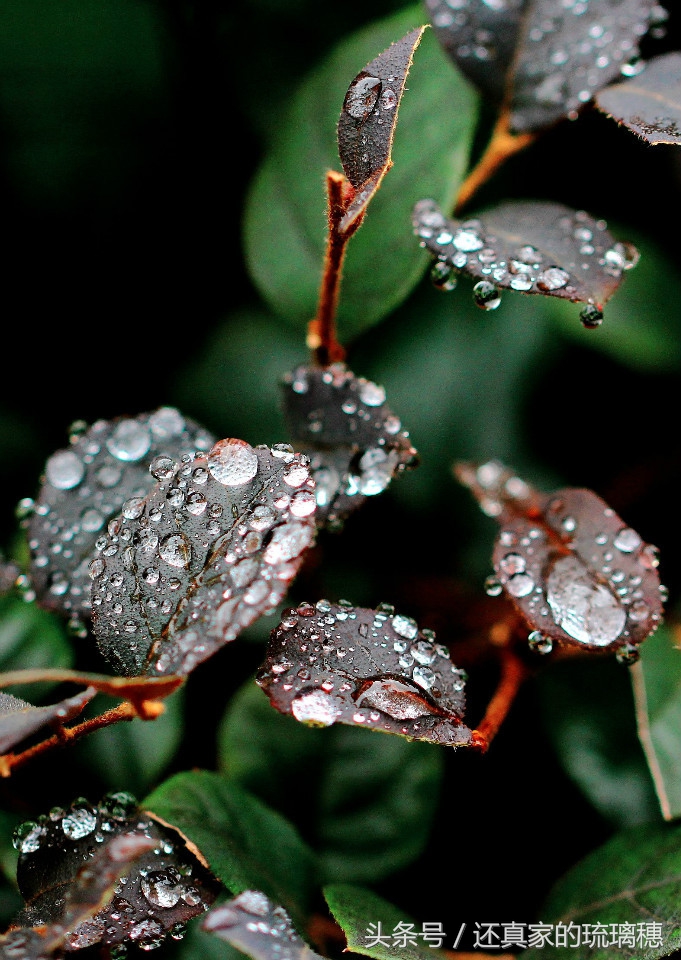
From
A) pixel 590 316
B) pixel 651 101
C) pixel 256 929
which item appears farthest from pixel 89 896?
pixel 651 101

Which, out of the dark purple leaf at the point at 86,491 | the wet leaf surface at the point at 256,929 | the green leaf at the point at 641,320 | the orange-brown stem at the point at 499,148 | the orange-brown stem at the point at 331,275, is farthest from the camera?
the green leaf at the point at 641,320

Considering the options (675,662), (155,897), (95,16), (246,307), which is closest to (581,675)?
(675,662)

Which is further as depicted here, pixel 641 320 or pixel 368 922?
pixel 641 320

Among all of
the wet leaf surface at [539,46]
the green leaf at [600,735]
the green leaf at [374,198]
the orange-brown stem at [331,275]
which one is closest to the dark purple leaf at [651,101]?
the wet leaf surface at [539,46]

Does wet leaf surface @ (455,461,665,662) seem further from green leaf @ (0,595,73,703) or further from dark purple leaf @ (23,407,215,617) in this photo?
green leaf @ (0,595,73,703)

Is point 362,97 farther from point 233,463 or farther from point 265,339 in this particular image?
point 265,339

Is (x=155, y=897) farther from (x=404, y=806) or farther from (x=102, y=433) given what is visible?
(x=102, y=433)

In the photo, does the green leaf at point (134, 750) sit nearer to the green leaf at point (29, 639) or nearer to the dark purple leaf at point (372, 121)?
the green leaf at point (29, 639)
